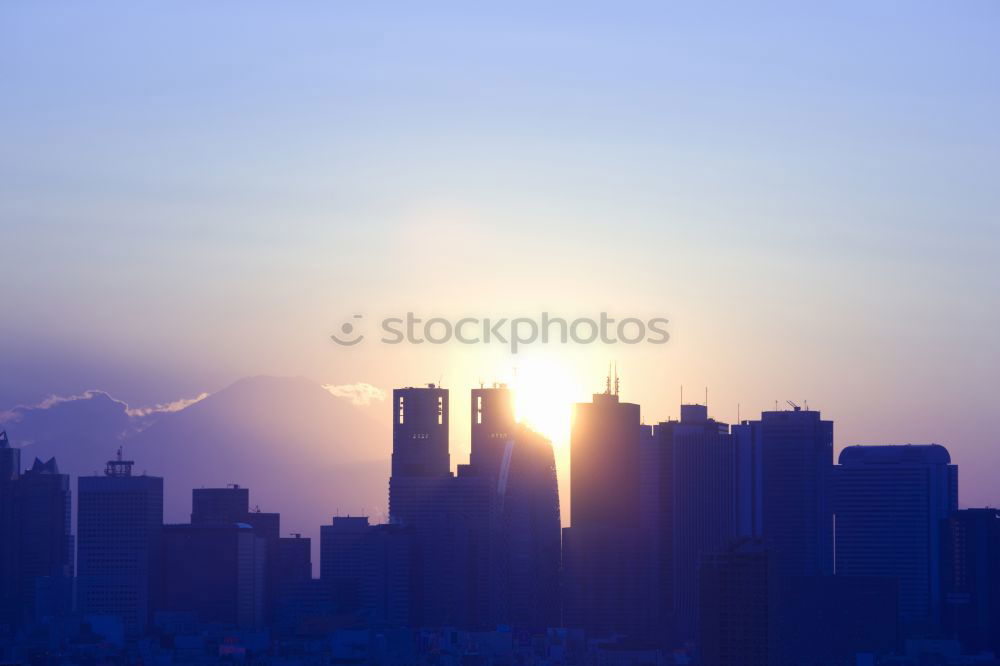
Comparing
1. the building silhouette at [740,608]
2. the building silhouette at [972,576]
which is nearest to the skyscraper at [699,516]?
the building silhouette at [972,576]

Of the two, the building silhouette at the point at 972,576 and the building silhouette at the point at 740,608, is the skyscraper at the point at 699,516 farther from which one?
the building silhouette at the point at 740,608

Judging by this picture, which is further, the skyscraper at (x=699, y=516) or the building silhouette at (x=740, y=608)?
the skyscraper at (x=699, y=516)

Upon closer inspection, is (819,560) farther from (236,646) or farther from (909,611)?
(236,646)

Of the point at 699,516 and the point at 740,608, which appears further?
the point at 699,516

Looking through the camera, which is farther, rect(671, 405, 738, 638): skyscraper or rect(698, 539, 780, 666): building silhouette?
rect(671, 405, 738, 638): skyscraper

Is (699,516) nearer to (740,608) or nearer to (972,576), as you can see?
(972,576)

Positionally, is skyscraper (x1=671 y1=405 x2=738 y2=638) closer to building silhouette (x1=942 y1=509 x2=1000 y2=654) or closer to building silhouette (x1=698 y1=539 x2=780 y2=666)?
building silhouette (x1=942 y1=509 x2=1000 y2=654)

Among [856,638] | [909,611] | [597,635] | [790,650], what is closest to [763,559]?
[790,650]

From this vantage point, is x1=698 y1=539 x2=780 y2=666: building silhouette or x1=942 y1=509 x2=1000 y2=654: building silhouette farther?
x1=942 y1=509 x2=1000 y2=654: building silhouette

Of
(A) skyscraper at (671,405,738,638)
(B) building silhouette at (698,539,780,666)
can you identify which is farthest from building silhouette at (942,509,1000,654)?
(B) building silhouette at (698,539,780,666)

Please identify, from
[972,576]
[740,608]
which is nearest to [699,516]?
[972,576]

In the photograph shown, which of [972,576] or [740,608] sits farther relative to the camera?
[972,576]
